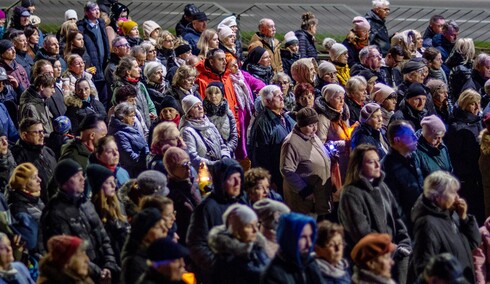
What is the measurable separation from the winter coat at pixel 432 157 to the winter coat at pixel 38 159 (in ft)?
12.5

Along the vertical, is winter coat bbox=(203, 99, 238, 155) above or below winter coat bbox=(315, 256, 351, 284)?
below

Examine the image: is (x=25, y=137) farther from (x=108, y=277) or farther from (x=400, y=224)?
(x=400, y=224)

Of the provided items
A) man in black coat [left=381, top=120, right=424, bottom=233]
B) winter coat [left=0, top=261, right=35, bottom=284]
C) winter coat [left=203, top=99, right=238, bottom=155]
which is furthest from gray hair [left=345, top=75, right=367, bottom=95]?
winter coat [left=0, top=261, right=35, bottom=284]

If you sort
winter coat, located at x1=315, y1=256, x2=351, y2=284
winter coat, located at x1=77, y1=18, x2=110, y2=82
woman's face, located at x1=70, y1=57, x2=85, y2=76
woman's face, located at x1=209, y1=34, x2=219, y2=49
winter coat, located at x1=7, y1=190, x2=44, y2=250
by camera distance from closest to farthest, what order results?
winter coat, located at x1=315, y1=256, x2=351, y2=284, winter coat, located at x1=7, y1=190, x2=44, y2=250, woman's face, located at x1=70, y1=57, x2=85, y2=76, woman's face, located at x1=209, y1=34, x2=219, y2=49, winter coat, located at x1=77, y1=18, x2=110, y2=82

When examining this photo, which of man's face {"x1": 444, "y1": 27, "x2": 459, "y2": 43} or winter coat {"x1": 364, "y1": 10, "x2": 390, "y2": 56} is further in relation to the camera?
winter coat {"x1": 364, "y1": 10, "x2": 390, "y2": 56}

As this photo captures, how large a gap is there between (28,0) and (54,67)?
5.38 meters

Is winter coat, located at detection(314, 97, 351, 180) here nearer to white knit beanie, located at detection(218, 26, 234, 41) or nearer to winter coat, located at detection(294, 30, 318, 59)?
white knit beanie, located at detection(218, 26, 234, 41)

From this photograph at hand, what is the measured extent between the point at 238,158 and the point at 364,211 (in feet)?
13.2

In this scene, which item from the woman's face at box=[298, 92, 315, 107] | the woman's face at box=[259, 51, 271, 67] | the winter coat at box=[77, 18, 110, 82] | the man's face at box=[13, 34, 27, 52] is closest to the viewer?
the woman's face at box=[298, 92, 315, 107]

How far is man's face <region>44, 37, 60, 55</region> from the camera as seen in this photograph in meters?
18.0

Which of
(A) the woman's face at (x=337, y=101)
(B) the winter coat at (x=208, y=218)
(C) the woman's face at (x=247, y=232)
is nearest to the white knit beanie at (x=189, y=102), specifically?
(A) the woman's face at (x=337, y=101)

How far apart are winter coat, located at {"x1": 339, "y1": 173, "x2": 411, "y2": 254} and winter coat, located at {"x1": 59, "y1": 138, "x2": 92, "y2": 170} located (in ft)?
9.27

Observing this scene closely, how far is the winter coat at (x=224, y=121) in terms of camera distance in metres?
15.5

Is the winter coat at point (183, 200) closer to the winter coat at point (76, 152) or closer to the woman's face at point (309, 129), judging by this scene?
the winter coat at point (76, 152)
